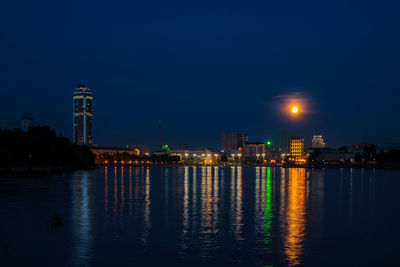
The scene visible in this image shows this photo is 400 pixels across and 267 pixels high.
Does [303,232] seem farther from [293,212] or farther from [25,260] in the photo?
[25,260]

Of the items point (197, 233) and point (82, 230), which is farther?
point (82, 230)

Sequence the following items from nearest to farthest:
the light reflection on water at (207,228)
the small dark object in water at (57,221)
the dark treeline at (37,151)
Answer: the light reflection on water at (207,228) → the small dark object in water at (57,221) → the dark treeline at (37,151)

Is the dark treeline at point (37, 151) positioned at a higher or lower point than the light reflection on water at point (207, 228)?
higher

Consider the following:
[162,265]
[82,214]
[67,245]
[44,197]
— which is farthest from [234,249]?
[44,197]

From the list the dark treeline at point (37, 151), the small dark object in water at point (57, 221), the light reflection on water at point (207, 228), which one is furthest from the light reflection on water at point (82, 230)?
the dark treeline at point (37, 151)

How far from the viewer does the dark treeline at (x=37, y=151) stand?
102 metres

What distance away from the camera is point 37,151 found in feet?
370

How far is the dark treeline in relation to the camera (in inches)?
4031

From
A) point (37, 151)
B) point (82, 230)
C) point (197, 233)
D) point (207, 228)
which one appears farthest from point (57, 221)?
point (37, 151)

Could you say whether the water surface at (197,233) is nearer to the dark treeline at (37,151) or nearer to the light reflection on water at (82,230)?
the light reflection on water at (82,230)

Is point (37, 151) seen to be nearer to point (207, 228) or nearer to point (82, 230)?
point (82, 230)

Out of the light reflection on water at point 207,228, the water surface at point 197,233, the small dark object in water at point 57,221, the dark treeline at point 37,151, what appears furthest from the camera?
the dark treeline at point 37,151

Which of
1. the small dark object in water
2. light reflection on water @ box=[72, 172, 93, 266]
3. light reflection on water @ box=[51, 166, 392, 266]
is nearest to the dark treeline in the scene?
light reflection on water @ box=[72, 172, 93, 266]

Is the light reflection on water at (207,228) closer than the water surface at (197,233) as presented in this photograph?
No
